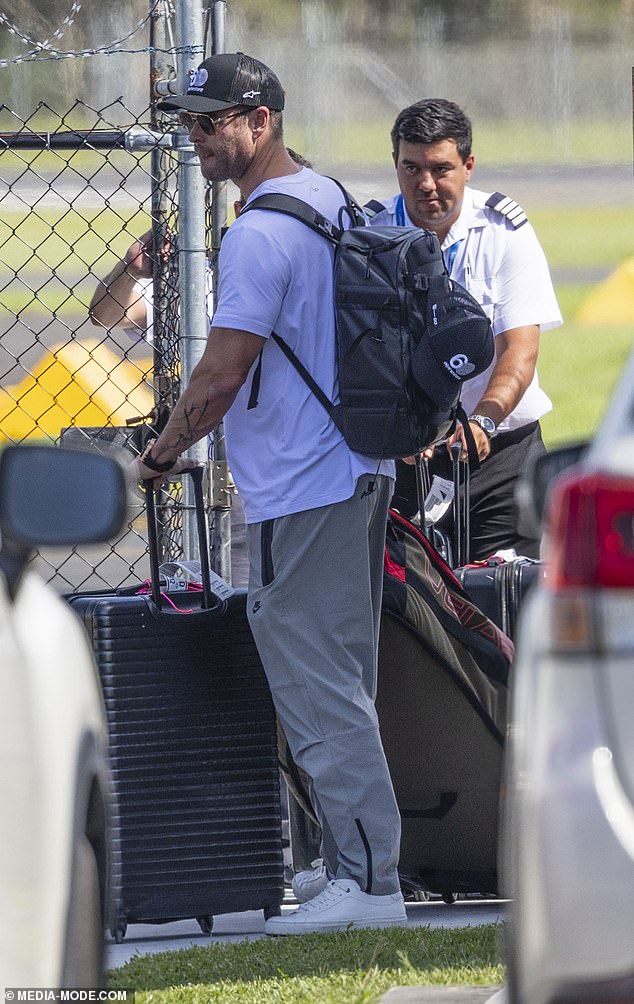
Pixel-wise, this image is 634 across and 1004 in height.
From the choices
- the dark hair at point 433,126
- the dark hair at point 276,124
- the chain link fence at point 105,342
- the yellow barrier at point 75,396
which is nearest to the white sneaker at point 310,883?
the chain link fence at point 105,342

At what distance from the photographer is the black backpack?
3.83 metres

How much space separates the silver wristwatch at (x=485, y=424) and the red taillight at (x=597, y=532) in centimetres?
281

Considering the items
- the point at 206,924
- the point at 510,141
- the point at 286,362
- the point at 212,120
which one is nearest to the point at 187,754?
the point at 206,924

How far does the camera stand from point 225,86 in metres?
3.97

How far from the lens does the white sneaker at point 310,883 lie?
409cm

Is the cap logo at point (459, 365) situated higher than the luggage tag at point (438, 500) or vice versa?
the cap logo at point (459, 365)

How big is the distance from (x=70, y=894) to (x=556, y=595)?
0.75 metres

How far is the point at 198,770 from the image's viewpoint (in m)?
4.03

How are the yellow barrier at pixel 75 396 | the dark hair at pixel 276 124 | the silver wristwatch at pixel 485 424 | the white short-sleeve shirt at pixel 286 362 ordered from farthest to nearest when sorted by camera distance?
1. the yellow barrier at pixel 75 396
2. the silver wristwatch at pixel 485 424
3. the dark hair at pixel 276 124
4. the white short-sleeve shirt at pixel 286 362

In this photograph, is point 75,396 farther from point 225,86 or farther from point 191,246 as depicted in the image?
point 225,86

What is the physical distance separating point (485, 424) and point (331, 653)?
1.24 m

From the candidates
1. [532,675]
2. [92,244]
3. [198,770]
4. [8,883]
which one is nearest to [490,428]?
[198,770]

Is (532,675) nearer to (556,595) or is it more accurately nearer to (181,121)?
(556,595)

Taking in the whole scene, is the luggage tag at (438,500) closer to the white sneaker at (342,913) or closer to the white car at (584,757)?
the white sneaker at (342,913)
